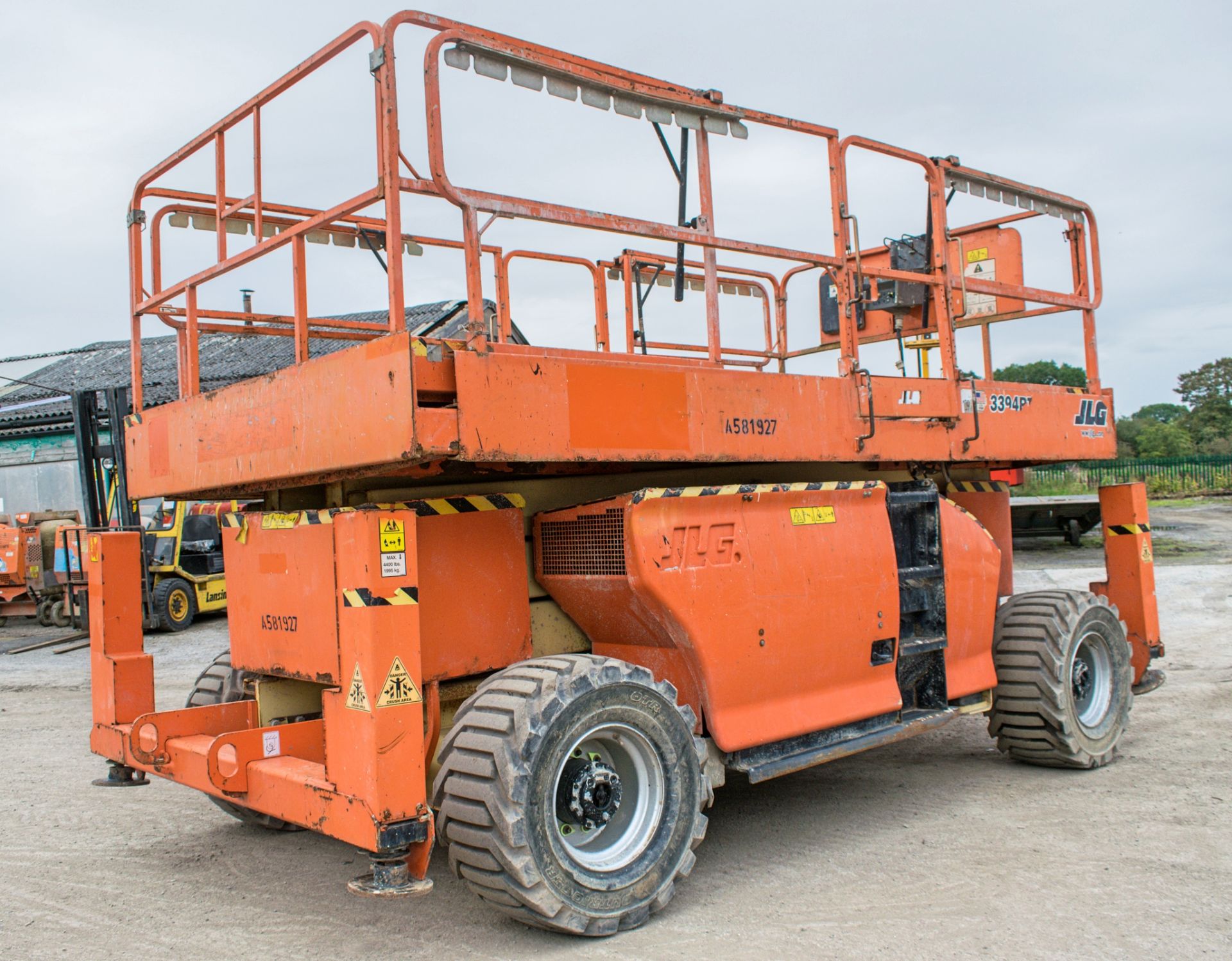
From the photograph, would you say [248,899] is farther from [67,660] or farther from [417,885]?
[67,660]

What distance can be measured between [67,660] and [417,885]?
1207 cm

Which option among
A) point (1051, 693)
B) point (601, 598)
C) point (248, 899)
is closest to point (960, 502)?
point (1051, 693)

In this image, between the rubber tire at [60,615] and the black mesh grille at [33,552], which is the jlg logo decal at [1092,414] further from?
the black mesh grille at [33,552]

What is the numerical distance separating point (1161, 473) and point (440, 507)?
34248 mm

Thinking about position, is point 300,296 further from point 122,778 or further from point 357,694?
point 122,778

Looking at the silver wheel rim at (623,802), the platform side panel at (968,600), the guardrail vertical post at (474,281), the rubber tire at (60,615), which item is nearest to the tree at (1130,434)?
the rubber tire at (60,615)

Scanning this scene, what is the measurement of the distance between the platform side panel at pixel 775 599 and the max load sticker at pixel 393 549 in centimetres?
98

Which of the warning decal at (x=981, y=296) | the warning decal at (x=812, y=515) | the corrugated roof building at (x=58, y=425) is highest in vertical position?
the corrugated roof building at (x=58, y=425)

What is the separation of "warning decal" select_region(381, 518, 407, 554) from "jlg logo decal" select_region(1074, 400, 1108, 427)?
4.82 m

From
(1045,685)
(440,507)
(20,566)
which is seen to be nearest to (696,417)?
(440,507)

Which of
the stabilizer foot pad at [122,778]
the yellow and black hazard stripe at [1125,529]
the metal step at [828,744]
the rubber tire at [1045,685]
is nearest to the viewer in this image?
the metal step at [828,744]

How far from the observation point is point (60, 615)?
17.9 meters

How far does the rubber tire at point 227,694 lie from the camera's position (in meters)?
5.59

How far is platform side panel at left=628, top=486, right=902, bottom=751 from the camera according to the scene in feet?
15.4
